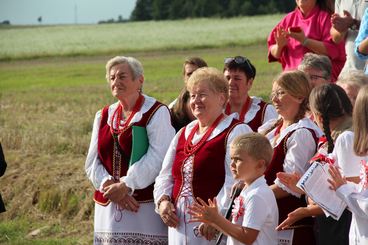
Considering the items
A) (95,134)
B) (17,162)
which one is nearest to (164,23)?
(17,162)

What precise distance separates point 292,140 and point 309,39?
231 cm

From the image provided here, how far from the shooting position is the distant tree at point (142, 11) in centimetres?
7806

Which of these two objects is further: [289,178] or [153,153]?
[153,153]

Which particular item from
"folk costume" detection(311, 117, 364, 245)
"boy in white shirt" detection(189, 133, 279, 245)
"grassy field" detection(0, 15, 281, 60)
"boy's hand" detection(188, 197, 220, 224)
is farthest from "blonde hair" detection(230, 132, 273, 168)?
"grassy field" detection(0, 15, 281, 60)

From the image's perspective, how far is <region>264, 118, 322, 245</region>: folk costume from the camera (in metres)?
6.86

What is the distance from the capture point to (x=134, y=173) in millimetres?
7801

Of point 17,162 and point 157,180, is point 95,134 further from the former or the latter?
point 17,162

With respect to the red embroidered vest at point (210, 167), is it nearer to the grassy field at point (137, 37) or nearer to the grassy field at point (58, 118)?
the grassy field at point (58, 118)

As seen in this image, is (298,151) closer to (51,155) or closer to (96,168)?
(96,168)

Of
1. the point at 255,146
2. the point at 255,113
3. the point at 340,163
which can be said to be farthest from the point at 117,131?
the point at 340,163

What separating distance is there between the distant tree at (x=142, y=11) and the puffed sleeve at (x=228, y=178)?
2789 inches

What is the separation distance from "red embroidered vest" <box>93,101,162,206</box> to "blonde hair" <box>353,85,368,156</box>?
2.42 metres

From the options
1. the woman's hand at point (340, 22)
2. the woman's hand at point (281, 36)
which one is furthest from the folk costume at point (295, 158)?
the woman's hand at point (281, 36)

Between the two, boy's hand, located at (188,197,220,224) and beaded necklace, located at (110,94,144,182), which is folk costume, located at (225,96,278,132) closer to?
beaded necklace, located at (110,94,144,182)
